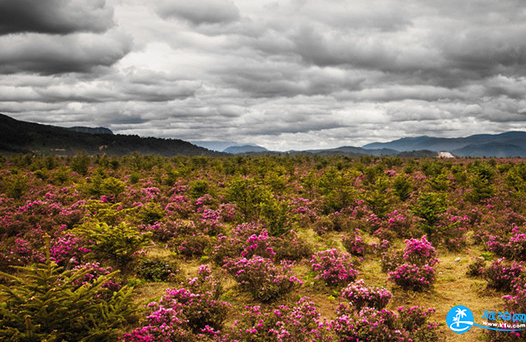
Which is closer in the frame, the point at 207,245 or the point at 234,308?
the point at 234,308

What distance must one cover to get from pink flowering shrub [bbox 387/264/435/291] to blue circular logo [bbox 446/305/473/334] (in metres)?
1.11

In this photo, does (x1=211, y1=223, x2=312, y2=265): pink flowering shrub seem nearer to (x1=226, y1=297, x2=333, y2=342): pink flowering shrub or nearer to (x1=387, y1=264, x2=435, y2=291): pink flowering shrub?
(x1=387, y1=264, x2=435, y2=291): pink flowering shrub

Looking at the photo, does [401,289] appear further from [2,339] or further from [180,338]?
[2,339]

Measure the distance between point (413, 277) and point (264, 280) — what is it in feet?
15.1

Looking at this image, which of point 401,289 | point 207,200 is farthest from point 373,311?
point 207,200

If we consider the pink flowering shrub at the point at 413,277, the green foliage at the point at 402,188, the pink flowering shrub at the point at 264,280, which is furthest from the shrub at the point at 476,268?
the green foliage at the point at 402,188

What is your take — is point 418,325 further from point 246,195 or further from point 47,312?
point 246,195

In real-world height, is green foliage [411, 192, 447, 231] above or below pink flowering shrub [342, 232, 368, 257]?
above

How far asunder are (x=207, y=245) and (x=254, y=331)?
707 centimetres

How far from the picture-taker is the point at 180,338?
576cm

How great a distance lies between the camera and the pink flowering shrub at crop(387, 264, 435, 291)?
8570mm

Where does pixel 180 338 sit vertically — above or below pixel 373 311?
below

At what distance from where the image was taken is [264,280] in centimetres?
834

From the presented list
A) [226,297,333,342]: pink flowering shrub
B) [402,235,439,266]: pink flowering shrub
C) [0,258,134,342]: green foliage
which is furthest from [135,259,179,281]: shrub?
[402,235,439,266]: pink flowering shrub
